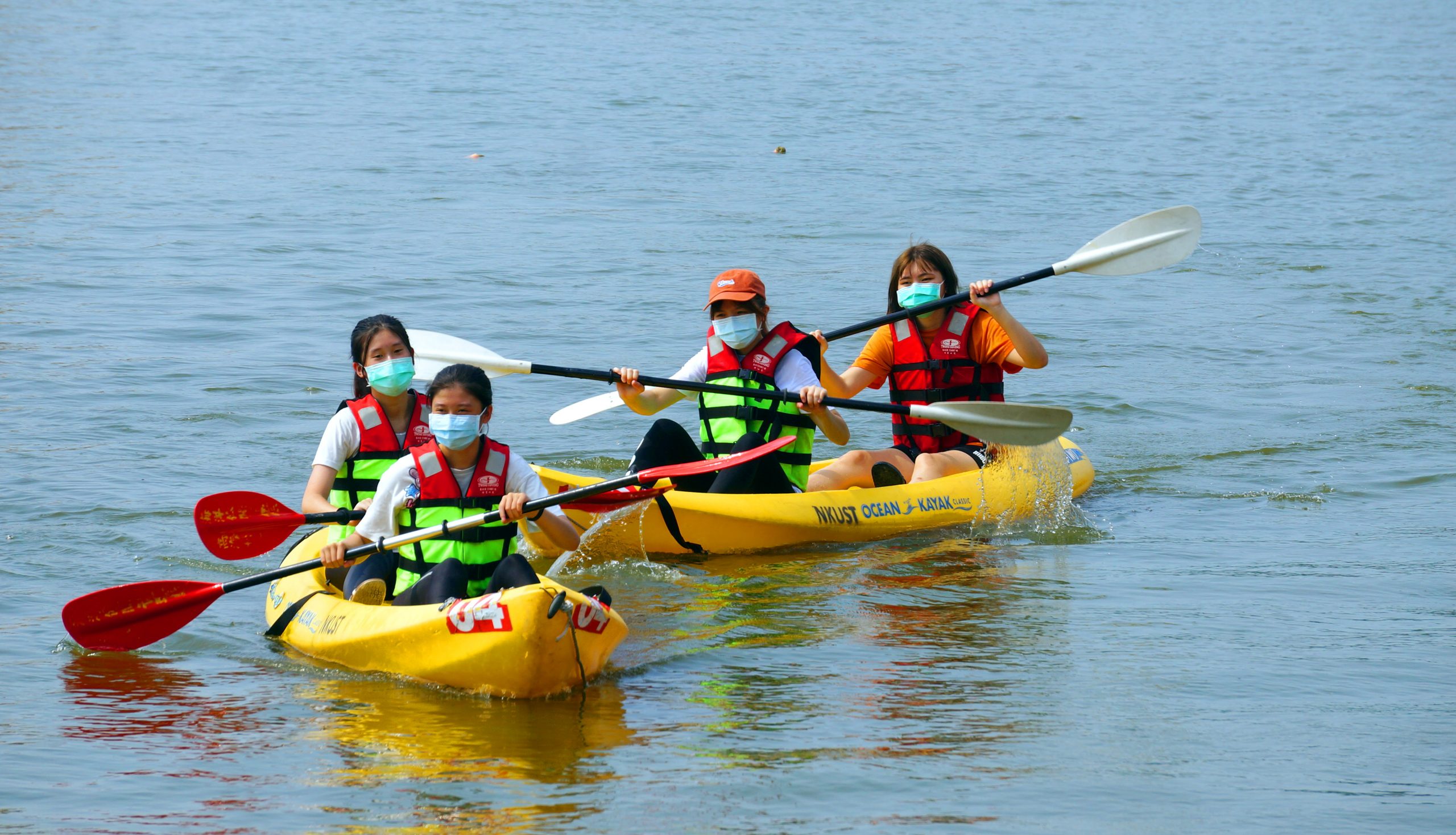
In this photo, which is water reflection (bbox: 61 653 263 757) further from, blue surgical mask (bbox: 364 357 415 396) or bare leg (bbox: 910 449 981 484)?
bare leg (bbox: 910 449 981 484)

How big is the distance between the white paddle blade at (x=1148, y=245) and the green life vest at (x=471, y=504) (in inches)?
137

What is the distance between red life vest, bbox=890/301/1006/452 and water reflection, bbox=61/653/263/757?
10.3 ft

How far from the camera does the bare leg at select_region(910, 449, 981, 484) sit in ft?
22.7

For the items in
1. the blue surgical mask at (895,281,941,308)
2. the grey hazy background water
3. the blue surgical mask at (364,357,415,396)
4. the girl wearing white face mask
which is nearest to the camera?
the grey hazy background water

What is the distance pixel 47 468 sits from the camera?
7.68 m

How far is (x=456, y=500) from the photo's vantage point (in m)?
4.79

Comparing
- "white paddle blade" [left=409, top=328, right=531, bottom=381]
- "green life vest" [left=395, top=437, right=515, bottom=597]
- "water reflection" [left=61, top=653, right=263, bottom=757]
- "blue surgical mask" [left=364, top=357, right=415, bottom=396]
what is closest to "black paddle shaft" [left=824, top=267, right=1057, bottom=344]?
"white paddle blade" [left=409, top=328, right=531, bottom=381]

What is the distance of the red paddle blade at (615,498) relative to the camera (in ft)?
16.5

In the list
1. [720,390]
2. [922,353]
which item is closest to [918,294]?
[922,353]

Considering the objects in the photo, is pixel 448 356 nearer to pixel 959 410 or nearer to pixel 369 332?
pixel 369 332

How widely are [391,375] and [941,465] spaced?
2651 mm

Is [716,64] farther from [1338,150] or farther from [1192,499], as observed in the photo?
[1192,499]

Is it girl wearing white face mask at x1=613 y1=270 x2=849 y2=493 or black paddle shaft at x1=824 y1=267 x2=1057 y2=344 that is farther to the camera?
black paddle shaft at x1=824 y1=267 x2=1057 y2=344

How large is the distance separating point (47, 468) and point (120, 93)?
14.5 meters
